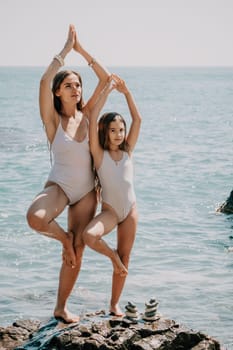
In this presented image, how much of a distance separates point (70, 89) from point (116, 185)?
972 millimetres

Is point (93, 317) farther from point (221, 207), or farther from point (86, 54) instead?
point (221, 207)

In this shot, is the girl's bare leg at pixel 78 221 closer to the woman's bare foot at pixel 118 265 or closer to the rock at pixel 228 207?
the woman's bare foot at pixel 118 265

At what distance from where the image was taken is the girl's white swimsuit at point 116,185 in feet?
23.9

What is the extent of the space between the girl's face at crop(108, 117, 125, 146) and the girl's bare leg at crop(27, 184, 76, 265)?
67 cm

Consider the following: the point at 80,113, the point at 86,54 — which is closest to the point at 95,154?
the point at 80,113

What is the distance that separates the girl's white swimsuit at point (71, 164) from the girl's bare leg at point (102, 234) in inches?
11.6

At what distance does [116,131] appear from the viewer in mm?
7309

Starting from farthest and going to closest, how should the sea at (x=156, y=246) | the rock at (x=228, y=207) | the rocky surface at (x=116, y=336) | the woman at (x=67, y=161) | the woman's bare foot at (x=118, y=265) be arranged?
the rock at (x=228, y=207), the sea at (x=156, y=246), the woman's bare foot at (x=118, y=265), the woman at (x=67, y=161), the rocky surface at (x=116, y=336)

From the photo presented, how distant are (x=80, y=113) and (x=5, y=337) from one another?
7.37ft

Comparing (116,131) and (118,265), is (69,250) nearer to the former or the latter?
(118,265)

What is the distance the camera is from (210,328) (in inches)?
400

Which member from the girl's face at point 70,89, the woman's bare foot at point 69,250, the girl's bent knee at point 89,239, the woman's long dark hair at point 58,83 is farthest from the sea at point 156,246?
the girl's face at point 70,89

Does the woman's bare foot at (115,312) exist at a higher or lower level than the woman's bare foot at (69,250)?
lower

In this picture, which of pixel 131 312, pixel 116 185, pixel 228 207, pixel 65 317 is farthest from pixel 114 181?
pixel 228 207
